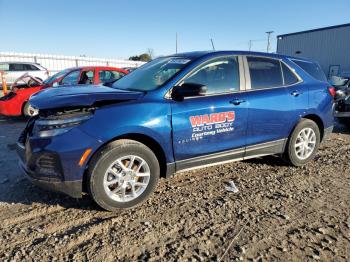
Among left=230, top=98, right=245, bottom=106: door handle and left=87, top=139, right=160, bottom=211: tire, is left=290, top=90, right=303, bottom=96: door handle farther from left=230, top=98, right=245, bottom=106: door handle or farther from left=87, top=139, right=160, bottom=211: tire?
left=87, top=139, right=160, bottom=211: tire

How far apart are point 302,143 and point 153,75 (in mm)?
2579

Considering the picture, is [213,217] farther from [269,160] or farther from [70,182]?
[269,160]

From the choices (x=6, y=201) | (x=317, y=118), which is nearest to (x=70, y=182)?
(x=6, y=201)

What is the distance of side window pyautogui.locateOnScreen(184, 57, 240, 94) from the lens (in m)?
3.93

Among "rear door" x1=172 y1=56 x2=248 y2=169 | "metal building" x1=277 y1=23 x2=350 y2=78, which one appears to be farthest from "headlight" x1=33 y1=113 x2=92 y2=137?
"metal building" x1=277 y1=23 x2=350 y2=78

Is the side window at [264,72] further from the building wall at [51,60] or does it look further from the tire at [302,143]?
the building wall at [51,60]

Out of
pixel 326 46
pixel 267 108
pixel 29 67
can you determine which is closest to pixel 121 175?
pixel 267 108

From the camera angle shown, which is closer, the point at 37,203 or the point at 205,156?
the point at 37,203

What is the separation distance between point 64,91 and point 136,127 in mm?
1035

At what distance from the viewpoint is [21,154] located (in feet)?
11.5

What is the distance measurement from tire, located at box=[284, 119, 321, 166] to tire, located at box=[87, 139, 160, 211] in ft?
7.64

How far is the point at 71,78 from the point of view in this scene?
359 inches

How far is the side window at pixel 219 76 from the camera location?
3932 mm

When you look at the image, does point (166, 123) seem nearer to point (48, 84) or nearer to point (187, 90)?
point (187, 90)
